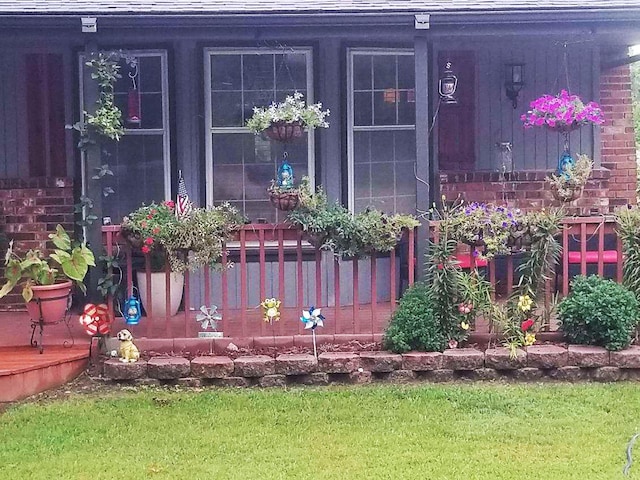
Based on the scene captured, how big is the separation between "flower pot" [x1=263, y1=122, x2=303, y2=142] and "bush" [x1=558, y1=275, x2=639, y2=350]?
91.2 inches

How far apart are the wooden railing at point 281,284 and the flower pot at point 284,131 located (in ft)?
2.20

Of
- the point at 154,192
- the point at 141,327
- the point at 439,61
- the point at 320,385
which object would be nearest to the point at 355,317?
the point at 320,385

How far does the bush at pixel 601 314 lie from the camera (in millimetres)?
5707

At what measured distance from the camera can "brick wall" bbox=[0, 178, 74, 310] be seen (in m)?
7.38

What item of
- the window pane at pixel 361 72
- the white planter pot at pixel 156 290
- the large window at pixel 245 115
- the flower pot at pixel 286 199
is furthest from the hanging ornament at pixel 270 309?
the window pane at pixel 361 72

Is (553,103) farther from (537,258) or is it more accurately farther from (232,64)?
(232,64)

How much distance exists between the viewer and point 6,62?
7305 mm

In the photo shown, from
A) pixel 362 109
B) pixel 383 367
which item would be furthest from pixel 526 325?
pixel 362 109

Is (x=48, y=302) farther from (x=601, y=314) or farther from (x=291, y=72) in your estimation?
(x=601, y=314)

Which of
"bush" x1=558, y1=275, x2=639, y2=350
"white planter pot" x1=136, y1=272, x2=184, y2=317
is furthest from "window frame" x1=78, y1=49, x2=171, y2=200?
"bush" x1=558, y1=275, x2=639, y2=350

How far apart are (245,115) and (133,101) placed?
965mm

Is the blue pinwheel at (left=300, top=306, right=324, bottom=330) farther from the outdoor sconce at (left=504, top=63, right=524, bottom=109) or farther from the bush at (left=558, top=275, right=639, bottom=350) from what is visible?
the outdoor sconce at (left=504, top=63, right=524, bottom=109)

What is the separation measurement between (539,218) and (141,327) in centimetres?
313

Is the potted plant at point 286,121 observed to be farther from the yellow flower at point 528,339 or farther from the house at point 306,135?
the yellow flower at point 528,339
